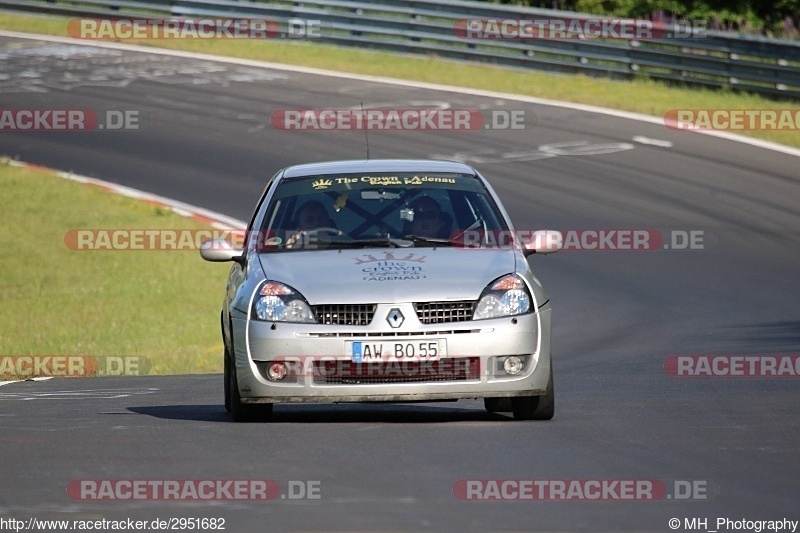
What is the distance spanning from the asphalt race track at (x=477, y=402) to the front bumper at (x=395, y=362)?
215mm

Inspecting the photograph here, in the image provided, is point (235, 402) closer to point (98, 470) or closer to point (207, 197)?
point (98, 470)

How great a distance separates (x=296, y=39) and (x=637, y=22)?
305 inches

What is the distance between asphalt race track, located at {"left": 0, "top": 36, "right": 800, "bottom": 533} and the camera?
6.91m

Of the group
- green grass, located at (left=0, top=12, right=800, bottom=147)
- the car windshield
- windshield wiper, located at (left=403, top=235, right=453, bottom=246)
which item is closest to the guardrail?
green grass, located at (left=0, top=12, right=800, bottom=147)

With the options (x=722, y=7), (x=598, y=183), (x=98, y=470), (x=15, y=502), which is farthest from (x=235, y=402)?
(x=722, y=7)

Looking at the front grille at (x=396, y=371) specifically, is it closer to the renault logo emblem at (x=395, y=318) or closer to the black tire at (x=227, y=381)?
the renault logo emblem at (x=395, y=318)

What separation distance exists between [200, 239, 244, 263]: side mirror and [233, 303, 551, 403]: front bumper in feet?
2.62

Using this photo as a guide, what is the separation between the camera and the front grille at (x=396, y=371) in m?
8.98

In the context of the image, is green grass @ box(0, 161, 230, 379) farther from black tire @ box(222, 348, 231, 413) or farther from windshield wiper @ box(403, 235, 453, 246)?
windshield wiper @ box(403, 235, 453, 246)

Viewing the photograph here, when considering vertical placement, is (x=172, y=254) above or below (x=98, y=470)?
below

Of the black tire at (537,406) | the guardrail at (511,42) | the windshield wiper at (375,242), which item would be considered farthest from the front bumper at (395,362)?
the guardrail at (511,42)

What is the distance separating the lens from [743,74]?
2809 centimetres

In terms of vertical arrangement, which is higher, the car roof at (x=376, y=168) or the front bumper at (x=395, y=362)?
the car roof at (x=376, y=168)

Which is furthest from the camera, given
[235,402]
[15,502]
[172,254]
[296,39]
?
[296,39]
